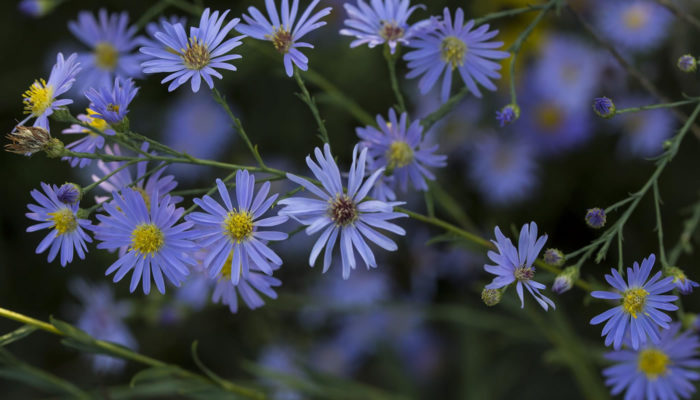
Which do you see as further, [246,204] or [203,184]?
[203,184]

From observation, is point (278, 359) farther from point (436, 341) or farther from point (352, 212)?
point (352, 212)

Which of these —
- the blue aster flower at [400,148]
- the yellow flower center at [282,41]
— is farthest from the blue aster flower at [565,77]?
the yellow flower center at [282,41]

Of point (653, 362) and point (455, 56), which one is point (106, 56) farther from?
point (653, 362)

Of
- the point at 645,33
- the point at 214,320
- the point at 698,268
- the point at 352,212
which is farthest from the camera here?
the point at 214,320

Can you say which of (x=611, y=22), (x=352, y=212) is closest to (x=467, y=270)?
(x=611, y=22)

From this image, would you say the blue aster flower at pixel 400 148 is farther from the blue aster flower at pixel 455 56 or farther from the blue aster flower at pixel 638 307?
the blue aster flower at pixel 638 307

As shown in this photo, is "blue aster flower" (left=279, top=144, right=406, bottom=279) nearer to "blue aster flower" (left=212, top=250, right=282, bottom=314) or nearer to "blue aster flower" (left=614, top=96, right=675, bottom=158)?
"blue aster flower" (left=212, top=250, right=282, bottom=314)
